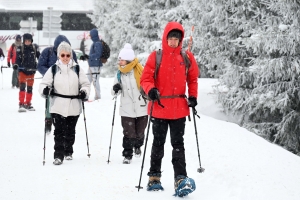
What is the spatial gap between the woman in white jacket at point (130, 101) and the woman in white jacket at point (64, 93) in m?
0.57

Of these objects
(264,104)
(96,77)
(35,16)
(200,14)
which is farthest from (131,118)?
(35,16)

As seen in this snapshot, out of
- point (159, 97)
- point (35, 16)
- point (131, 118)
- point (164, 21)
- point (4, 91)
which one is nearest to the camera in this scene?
point (159, 97)

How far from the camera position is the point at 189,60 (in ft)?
19.6

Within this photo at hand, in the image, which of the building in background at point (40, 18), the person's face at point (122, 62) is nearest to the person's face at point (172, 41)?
the person's face at point (122, 62)

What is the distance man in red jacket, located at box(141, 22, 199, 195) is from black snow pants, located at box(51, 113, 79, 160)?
2.13 m

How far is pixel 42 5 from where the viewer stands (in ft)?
208

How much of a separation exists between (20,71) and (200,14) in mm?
5767

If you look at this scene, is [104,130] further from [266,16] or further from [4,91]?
[4,91]

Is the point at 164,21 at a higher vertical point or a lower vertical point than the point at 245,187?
higher

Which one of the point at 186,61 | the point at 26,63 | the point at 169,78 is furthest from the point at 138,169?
the point at 26,63

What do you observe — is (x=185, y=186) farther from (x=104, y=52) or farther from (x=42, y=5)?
(x=42, y=5)

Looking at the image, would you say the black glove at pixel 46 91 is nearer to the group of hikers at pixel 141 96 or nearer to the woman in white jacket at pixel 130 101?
the group of hikers at pixel 141 96

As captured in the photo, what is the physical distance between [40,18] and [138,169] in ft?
185

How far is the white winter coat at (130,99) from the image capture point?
793 centimetres
